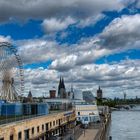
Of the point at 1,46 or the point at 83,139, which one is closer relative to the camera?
the point at 83,139

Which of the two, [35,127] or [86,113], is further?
[86,113]

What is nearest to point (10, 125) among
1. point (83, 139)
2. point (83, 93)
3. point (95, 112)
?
point (83, 139)

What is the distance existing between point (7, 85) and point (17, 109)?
602 centimetres

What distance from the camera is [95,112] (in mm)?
107562

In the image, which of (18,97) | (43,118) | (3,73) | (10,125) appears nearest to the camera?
(10,125)

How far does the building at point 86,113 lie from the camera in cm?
10581

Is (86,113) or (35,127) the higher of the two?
(86,113)

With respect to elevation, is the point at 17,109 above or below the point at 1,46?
below

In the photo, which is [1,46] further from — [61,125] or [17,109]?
[61,125]

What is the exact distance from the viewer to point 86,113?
108 metres

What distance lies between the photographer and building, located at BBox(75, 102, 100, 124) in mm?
105812

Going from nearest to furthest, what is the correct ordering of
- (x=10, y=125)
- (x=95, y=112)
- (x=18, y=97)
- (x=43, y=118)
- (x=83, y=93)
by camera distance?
(x=10, y=125)
(x=43, y=118)
(x=18, y=97)
(x=95, y=112)
(x=83, y=93)

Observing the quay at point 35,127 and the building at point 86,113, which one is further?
the building at point 86,113

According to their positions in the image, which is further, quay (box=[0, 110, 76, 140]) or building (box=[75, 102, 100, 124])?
building (box=[75, 102, 100, 124])
